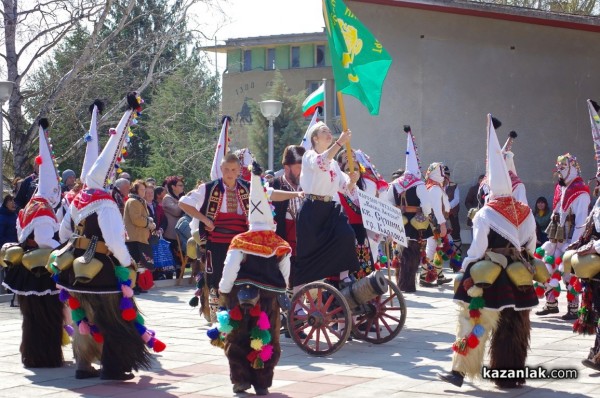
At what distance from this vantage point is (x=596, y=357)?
8547mm

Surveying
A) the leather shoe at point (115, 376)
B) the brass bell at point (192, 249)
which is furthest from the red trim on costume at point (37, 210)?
the brass bell at point (192, 249)

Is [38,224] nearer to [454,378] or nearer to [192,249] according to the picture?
[192,249]

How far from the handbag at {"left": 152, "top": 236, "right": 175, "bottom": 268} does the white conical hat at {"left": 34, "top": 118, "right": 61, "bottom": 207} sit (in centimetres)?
744

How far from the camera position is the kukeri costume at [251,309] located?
25.8 ft

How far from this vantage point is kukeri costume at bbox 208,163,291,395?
7.86 meters

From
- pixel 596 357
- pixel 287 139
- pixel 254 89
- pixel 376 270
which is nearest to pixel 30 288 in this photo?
pixel 376 270

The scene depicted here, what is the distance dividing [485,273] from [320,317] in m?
2.40

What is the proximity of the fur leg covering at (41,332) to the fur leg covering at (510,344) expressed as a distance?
4032 mm

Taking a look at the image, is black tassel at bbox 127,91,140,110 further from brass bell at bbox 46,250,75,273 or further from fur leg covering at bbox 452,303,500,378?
fur leg covering at bbox 452,303,500,378

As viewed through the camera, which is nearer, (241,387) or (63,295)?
(241,387)

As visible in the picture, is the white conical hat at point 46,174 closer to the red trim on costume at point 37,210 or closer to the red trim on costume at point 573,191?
the red trim on costume at point 37,210

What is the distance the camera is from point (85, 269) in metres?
8.48

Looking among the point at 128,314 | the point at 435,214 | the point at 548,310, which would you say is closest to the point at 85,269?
the point at 128,314

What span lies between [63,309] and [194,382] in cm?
177
